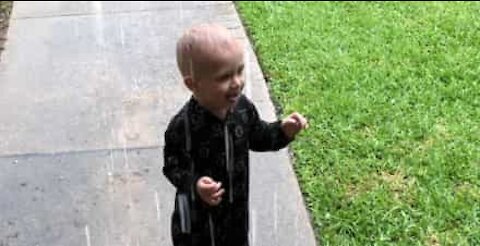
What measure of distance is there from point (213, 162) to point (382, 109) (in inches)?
95.8

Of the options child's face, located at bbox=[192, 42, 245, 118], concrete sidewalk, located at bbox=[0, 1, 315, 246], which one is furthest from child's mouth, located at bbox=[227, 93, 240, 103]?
concrete sidewalk, located at bbox=[0, 1, 315, 246]

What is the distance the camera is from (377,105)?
514cm

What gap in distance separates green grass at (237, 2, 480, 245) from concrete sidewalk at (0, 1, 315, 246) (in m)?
0.19

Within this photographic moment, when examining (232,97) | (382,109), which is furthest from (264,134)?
(382,109)

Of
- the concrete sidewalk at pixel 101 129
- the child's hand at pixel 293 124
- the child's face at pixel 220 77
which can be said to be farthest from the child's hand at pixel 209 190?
the concrete sidewalk at pixel 101 129

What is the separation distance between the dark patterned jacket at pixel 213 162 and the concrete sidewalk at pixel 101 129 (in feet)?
2.71

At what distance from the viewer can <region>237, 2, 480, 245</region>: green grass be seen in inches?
154

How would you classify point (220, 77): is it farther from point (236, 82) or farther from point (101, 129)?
Result: point (101, 129)

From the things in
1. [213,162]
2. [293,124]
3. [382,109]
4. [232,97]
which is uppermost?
[232,97]

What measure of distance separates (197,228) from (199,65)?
2.07 feet

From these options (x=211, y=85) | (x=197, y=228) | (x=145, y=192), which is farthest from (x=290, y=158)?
(x=211, y=85)

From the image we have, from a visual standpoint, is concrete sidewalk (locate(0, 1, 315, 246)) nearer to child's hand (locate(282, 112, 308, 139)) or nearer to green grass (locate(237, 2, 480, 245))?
green grass (locate(237, 2, 480, 245))

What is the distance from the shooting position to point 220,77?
2.64 meters

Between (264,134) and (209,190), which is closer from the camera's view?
(209,190)
